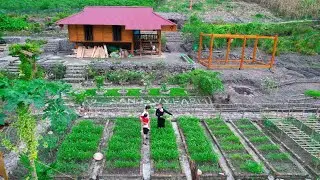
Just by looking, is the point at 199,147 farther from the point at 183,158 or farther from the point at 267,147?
the point at 267,147

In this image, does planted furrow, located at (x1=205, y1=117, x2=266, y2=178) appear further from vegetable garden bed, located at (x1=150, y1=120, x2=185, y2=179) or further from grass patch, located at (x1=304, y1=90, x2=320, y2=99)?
grass patch, located at (x1=304, y1=90, x2=320, y2=99)

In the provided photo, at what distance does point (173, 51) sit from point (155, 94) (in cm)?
966

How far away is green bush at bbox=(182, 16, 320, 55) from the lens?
26609 millimetres

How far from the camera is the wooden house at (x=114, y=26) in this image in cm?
2177

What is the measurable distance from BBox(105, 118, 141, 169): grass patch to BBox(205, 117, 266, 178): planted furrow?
11.4 feet

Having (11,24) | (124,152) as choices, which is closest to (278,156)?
(124,152)

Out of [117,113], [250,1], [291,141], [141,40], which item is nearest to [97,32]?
[141,40]

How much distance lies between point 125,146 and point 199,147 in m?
2.98

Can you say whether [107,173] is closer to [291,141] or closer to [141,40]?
[291,141]

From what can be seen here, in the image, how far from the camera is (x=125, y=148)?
11.4 meters

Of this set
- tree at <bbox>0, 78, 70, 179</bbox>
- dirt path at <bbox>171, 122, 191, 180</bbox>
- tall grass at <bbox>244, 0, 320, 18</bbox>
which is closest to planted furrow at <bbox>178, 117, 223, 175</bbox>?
dirt path at <bbox>171, 122, 191, 180</bbox>

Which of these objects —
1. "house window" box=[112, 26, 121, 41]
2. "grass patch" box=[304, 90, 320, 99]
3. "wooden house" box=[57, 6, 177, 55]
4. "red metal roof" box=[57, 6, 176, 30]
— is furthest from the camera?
"house window" box=[112, 26, 121, 41]

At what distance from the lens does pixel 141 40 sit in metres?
24.1

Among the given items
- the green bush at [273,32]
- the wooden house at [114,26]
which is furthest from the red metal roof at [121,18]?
the green bush at [273,32]
